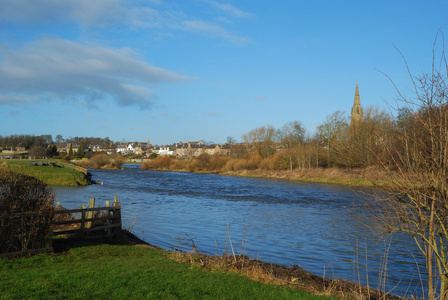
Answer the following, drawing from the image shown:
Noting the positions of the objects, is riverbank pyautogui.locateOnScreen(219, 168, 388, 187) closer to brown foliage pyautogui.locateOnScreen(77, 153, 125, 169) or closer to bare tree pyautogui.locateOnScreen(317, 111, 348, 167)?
bare tree pyautogui.locateOnScreen(317, 111, 348, 167)

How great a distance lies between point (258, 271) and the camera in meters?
10.4

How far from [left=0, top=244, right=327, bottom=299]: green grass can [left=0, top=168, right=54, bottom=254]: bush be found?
0.58 meters

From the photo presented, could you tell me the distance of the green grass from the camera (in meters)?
7.32

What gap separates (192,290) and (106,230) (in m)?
7.46

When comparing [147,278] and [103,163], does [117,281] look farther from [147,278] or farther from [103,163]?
[103,163]

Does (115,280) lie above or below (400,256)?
above

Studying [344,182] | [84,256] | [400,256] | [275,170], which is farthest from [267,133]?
[84,256]

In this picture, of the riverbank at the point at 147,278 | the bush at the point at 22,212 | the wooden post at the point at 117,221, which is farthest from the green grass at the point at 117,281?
the wooden post at the point at 117,221

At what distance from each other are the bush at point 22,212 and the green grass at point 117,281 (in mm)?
584

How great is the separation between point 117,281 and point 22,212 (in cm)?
439

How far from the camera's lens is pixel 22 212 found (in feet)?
35.5

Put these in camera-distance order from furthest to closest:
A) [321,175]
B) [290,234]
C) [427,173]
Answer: [321,175] < [290,234] < [427,173]

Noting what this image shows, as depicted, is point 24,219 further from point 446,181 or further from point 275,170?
point 275,170

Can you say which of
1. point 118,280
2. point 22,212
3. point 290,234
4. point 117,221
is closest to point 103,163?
point 290,234
